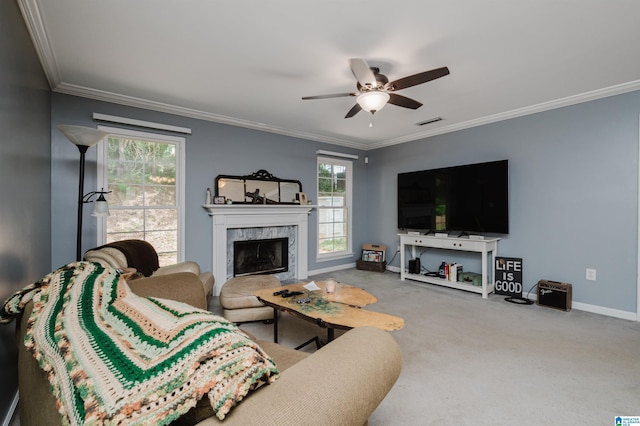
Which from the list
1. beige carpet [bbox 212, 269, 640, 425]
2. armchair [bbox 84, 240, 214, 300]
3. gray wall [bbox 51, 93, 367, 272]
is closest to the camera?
beige carpet [bbox 212, 269, 640, 425]

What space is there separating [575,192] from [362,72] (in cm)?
300

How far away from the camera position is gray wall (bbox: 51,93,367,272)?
295 centimetres

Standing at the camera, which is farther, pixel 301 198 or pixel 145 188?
pixel 301 198

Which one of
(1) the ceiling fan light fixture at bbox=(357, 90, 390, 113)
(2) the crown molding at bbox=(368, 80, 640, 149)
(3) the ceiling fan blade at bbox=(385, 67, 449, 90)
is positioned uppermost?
(2) the crown molding at bbox=(368, 80, 640, 149)

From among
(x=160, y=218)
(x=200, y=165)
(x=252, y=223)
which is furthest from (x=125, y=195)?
(x=252, y=223)

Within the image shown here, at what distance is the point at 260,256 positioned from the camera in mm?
4445

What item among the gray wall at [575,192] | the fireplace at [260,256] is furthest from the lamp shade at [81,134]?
the gray wall at [575,192]

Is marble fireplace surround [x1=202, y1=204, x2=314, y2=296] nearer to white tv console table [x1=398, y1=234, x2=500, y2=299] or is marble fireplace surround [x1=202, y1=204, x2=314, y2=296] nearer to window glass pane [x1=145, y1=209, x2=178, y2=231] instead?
window glass pane [x1=145, y1=209, x2=178, y2=231]

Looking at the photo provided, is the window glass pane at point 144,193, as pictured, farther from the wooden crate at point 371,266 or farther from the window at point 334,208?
the wooden crate at point 371,266

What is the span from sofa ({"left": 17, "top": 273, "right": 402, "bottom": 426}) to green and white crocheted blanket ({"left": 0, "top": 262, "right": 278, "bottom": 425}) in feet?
0.15

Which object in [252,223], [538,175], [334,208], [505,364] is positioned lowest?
[505,364]

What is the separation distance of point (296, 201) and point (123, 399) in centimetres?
417

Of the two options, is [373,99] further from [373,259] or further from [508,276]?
[373,259]

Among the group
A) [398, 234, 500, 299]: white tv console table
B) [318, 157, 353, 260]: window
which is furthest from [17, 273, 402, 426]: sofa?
[318, 157, 353, 260]: window
